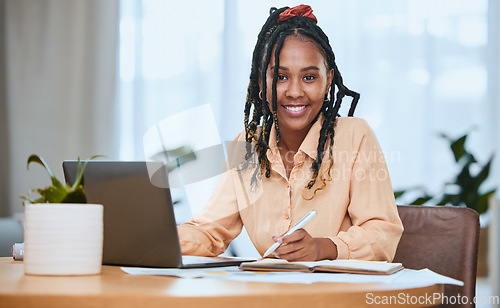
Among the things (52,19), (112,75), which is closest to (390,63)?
(112,75)

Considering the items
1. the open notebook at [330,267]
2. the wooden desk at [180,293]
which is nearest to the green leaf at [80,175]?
the wooden desk at [180,293]

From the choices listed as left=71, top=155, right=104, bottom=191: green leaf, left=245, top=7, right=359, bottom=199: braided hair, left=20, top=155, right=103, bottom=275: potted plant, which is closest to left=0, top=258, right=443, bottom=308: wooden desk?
left=20, top=155, right=103, bottom=275: potted plant

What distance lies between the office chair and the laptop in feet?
1.76

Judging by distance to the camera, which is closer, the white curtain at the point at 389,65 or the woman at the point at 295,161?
the woman at the point at 295,161

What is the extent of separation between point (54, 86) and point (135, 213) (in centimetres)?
262

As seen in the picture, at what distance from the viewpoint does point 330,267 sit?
921 mm

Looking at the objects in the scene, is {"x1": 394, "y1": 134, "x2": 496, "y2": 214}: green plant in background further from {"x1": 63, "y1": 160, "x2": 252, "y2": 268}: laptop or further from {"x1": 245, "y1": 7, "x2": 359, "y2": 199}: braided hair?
{"x1": 63, "y1": 160, "x2": 252, "y2": 268}: laptop

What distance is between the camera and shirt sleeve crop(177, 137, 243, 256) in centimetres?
129

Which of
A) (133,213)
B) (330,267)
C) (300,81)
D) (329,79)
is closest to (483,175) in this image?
(329,79)

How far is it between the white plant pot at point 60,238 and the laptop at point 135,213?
0.12m

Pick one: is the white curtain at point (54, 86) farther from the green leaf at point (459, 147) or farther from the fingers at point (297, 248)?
the fingers at point (297, 248)

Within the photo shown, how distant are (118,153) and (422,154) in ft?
5.38

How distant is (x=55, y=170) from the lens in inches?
132

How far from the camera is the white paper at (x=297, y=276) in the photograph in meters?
0.82
